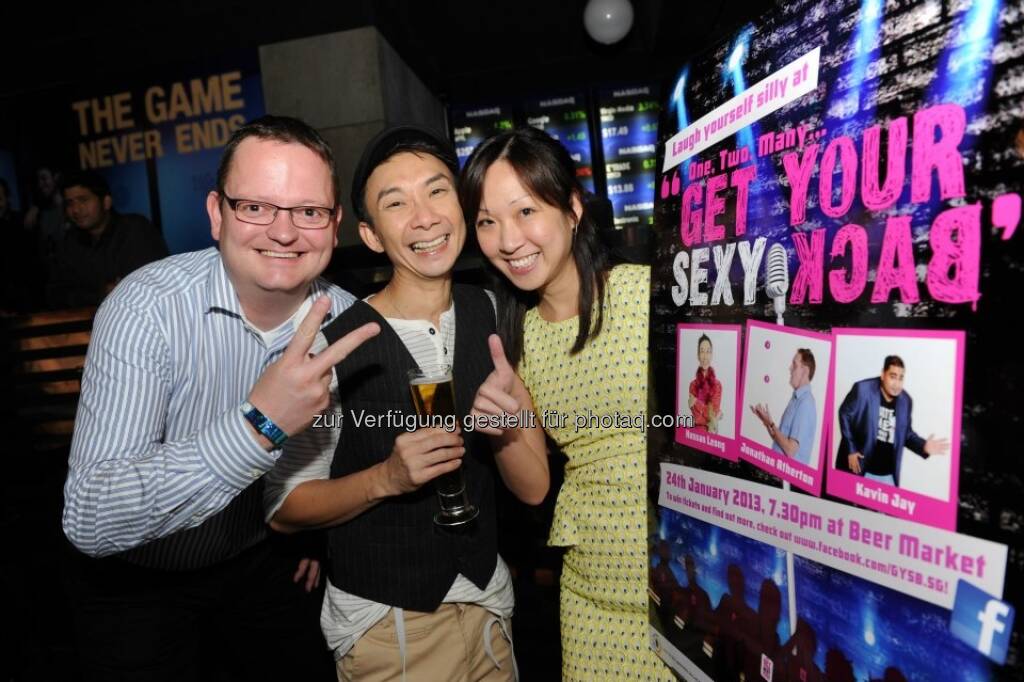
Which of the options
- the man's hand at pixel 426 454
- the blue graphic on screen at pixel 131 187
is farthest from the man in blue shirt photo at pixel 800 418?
the blue graphic on screen at pixel 131 187

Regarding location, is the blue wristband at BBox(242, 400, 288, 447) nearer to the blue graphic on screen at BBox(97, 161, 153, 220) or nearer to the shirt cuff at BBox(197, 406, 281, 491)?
the shirt cuff at BBox(197, 406, 281, 491)

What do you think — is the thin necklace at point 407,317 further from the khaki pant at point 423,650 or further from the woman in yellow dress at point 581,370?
the khaki pant at point 423,650

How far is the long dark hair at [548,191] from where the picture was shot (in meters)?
1.54

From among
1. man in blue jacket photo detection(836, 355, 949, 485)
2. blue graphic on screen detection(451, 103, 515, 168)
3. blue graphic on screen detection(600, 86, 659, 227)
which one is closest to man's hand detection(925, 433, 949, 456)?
man in blue jacket photo detection(836, 355, 949, 485)

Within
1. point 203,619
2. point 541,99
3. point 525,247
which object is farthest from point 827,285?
point 541,99

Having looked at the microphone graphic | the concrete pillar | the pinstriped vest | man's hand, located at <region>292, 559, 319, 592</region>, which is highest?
the concrete pillar

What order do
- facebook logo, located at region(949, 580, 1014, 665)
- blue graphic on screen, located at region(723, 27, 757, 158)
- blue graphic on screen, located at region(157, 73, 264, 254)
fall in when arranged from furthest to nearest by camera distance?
1. blue graphic on screen, located at region(157, 73, 264, 254)
2. blue graphic on screen, located at region(723, 27, 757, 158)
3. facebook logo, located at region(949, 580, 1014, 665)

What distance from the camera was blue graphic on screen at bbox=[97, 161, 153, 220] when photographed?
4953mm

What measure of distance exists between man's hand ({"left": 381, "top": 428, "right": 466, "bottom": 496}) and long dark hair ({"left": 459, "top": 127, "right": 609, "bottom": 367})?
37cm

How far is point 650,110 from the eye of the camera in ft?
20.3

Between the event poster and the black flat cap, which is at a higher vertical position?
the black flat cap

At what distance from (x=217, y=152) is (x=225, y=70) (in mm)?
618

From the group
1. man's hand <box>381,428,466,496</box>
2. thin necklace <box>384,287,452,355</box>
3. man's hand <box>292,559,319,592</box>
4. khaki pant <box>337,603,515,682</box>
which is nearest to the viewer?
man's hand <box>381,428,466,496</box>

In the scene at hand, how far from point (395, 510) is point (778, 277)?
106 centimetres
